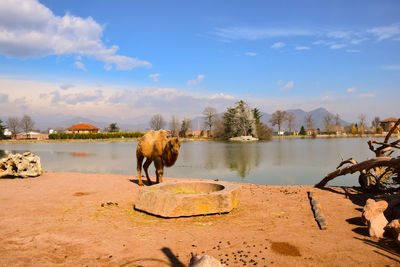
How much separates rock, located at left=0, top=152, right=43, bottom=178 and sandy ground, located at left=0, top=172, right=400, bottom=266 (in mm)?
5866

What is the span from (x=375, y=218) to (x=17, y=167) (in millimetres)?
15775

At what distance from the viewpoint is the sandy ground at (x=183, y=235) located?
4559 mm

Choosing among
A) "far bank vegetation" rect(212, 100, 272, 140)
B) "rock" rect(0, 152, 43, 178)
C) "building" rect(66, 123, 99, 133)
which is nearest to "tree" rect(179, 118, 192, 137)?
"far bank vegetation" rect(212, 100, 272, 140)

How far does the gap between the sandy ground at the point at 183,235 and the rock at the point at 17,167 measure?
5866 millimetres

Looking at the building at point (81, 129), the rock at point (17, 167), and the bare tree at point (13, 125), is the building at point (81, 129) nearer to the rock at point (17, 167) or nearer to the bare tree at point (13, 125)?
the bare tree at point (13, 125)

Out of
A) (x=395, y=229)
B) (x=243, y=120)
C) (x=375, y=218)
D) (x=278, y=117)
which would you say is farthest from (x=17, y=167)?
(x=278, y=117)

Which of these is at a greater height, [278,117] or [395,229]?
[278,117]

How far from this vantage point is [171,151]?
9.34m

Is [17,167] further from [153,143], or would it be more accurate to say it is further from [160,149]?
[160,149]

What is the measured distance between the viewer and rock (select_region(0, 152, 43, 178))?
559 inches

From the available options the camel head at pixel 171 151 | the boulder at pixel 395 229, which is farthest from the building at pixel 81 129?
the boulder at pixel 395 229

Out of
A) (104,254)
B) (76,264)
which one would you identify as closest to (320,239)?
(104,254)

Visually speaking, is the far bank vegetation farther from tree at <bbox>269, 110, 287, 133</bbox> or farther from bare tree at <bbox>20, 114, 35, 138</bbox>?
bare tree at <bbox>20, 114, 35, 138</bbox>

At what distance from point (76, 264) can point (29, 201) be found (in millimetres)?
5571
